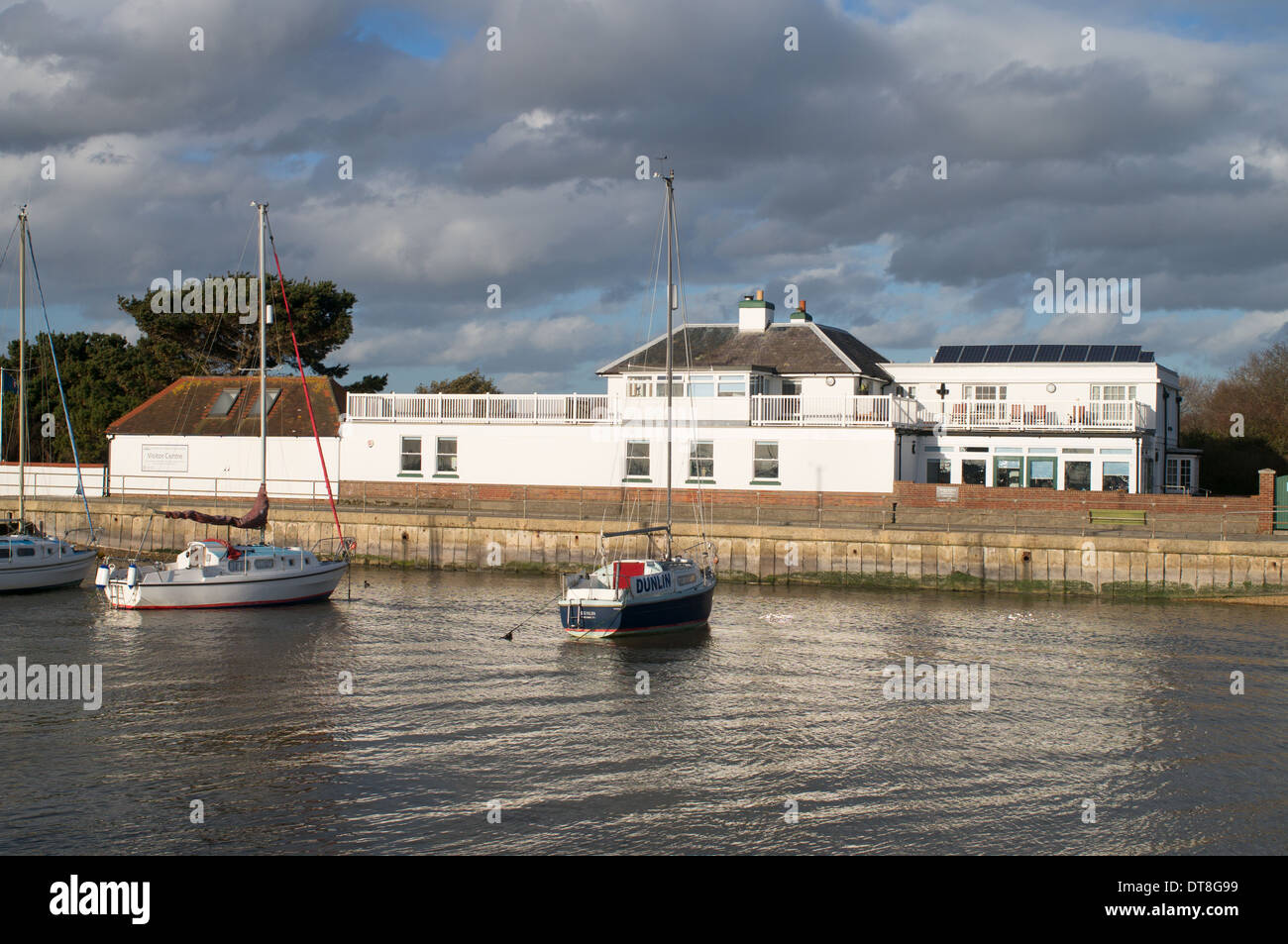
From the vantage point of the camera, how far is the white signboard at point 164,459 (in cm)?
5059

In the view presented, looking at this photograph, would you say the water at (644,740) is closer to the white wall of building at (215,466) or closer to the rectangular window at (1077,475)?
the rectangular window at (1077,475)

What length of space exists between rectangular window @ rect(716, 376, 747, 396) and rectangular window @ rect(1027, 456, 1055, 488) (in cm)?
1121

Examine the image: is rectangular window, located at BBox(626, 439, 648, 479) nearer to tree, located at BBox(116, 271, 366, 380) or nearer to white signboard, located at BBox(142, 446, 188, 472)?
white signboard, located at BBox(142, 446, 188, 472)

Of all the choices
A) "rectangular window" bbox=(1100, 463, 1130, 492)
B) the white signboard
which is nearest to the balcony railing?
"rectangular window" bbox=(1100, 463, 1130, 492)

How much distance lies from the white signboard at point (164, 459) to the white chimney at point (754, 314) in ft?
81.7

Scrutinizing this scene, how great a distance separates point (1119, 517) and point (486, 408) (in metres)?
23.8

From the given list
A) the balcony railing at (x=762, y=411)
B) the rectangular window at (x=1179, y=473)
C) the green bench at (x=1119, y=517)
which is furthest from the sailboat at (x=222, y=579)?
the rectangular window at (x=1179, y=473)

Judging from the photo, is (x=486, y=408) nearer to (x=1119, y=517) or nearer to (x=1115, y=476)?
(x=1119, y=517)

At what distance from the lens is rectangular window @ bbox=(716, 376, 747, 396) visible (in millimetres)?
44719

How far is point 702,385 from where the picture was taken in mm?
45469

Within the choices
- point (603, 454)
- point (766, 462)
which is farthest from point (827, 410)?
point (603, 454)

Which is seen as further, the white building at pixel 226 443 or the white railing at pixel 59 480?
the white railing at pixel 59 480

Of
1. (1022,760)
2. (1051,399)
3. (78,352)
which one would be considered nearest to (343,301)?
(78,352)
